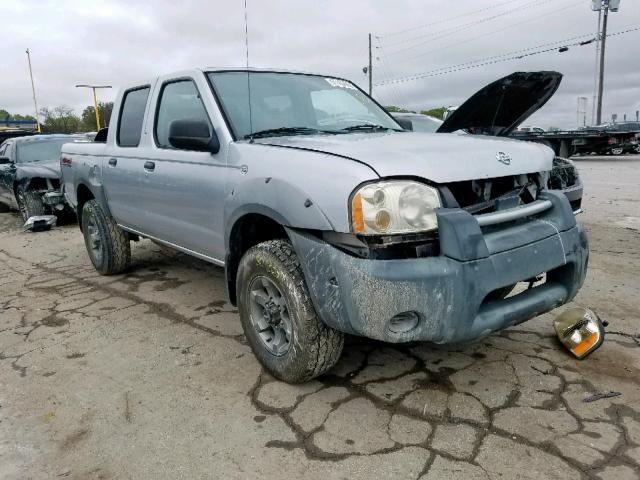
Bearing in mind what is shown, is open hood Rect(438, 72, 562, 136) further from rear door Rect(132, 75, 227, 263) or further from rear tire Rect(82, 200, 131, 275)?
rear tire Rect(82, 200, 131, 275)

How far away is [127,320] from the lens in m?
4.04

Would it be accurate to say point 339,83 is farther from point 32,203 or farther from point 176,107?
point 32,203

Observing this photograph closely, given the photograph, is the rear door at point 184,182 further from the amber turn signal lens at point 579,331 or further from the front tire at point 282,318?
the amber turn signal lens at point 579,331

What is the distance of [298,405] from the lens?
2.70 meters

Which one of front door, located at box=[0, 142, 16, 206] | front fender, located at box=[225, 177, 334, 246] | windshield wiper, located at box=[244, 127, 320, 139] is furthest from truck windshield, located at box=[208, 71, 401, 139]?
front door, located at box=[0, 142, 16, 206]

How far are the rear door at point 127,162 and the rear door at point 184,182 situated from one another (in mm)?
163

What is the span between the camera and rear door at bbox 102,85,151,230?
13.9 ft

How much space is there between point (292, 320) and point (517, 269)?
110 cm

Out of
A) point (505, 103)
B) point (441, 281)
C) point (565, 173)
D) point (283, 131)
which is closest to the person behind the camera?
point (441, 281)

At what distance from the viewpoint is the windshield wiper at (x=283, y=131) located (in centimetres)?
320

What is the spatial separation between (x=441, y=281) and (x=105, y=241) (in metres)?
3.87

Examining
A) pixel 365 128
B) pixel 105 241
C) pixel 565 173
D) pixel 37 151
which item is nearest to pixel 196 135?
pixel 365 128

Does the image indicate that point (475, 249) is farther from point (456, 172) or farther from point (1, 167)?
point (1, 167)

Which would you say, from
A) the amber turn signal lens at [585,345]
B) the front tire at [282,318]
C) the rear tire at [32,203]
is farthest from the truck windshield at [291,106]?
the rear tire at [32,203]
